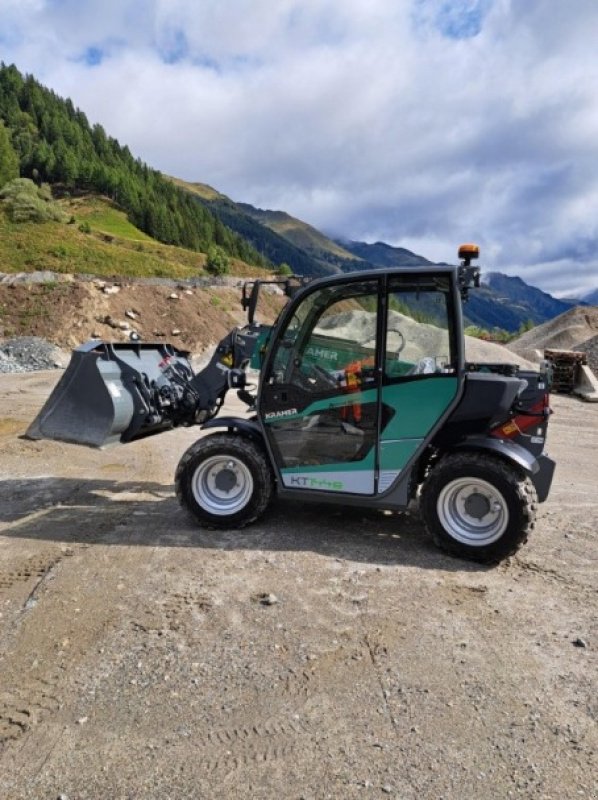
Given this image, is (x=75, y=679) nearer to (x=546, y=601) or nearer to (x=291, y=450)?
(x=291, y=450)

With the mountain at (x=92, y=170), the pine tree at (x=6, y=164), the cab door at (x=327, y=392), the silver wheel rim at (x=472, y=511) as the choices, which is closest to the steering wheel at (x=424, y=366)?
the cab door at (x=327, y=392)

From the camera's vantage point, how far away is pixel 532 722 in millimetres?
2938

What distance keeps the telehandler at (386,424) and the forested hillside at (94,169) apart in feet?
275

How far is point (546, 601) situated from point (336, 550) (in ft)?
5.73

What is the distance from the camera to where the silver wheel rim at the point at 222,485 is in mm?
5543

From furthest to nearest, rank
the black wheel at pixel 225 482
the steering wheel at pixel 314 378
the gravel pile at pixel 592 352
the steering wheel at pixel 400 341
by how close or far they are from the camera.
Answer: the gravel pile at pixel 592 352 → the black wheel at pixel 225 482 → the steering wheel at pixel 314 378 → the steering wheel at pixel 400 341

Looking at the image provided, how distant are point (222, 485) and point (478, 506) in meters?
2.45

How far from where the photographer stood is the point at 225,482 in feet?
18.6

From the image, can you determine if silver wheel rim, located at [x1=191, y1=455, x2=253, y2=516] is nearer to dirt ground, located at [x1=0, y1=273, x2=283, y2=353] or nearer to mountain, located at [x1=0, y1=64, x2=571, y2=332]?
dirt ground, located at [x1=0, y1=273, x2=283, y2=353]

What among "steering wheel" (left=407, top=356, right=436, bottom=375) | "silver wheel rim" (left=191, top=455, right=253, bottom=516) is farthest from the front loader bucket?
"steering wheel" (left=407, top=356, right=436, bottom=375)

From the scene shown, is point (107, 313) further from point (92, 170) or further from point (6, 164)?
point (92, 170)

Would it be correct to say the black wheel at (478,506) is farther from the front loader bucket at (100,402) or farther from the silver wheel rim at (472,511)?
the front loader bucket at (100,402)

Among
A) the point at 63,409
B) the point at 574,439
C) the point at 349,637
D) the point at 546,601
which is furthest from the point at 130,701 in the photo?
the point at 574,439

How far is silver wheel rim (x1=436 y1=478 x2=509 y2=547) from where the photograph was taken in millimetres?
4855
